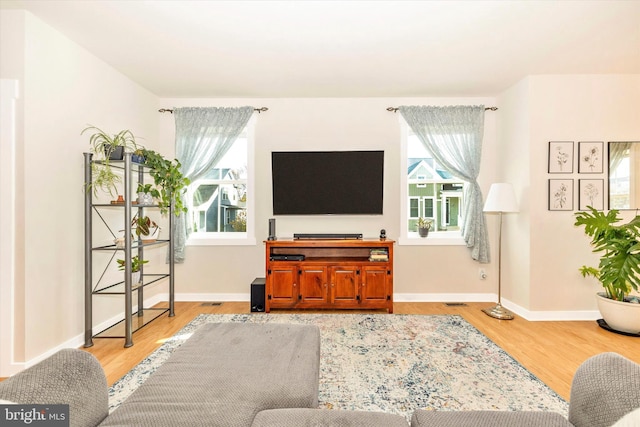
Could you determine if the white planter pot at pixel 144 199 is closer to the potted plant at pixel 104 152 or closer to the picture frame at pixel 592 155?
the potted plant at pixel 104 152

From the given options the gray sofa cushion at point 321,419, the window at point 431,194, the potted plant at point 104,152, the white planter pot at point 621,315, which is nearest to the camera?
the gray sofa cushion at point 321,419

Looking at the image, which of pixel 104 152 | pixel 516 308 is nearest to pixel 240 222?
pixel 104 152

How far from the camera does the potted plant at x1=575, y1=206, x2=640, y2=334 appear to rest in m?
2.88

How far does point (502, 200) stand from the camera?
3457 mm

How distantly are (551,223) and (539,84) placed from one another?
1555 millimetres

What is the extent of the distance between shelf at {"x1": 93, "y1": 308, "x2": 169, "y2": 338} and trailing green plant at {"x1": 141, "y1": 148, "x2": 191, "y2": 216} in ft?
3.99

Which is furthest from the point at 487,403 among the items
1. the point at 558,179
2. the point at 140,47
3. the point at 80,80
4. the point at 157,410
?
the point at 80,80

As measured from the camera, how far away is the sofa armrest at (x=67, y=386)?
983 millimetres

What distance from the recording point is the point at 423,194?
169 inches

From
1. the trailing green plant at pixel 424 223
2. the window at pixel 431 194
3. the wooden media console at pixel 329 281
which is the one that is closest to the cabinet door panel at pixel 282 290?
the wooden media console at pixel 329 281

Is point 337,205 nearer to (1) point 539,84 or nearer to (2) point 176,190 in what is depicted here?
Answer: (2) point 176,190

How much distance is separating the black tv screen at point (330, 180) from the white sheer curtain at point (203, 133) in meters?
0.66

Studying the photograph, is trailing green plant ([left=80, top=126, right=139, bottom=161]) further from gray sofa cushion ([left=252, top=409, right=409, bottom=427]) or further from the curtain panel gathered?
the curtain panel gathered

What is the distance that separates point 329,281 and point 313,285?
0.19 metres
